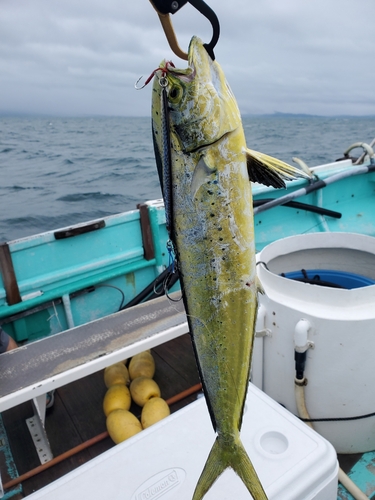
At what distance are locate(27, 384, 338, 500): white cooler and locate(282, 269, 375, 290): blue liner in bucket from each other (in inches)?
55.2

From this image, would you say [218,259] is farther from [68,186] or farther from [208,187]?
[68,186]

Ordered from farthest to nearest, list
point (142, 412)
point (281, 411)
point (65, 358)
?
1. point (142, 412)
2. point (65, 358)
3. point (281, 411)

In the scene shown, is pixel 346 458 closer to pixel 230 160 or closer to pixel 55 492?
pixel 55 492

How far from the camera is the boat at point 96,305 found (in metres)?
2.79

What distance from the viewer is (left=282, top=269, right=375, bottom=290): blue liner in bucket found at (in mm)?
3318

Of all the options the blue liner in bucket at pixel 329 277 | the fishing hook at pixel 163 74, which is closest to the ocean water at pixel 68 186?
the blue liner in bucket at pixel 329 277

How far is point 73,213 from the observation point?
410 inches

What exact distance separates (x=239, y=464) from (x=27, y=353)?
6.74 ft

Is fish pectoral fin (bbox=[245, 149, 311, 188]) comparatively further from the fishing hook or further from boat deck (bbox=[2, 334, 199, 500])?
boat deck (bbox=[2, 334, 199, 500])

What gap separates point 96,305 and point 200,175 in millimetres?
4129

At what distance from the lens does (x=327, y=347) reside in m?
2.60

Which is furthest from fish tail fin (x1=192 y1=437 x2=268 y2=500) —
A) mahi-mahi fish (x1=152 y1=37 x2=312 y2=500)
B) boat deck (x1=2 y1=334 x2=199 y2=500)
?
boat deck (x1=2 y1=334 x2=199 y2=500)

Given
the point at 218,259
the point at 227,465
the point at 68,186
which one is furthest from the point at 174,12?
the point at 68,186

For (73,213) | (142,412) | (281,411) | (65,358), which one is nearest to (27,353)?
(65,358)
